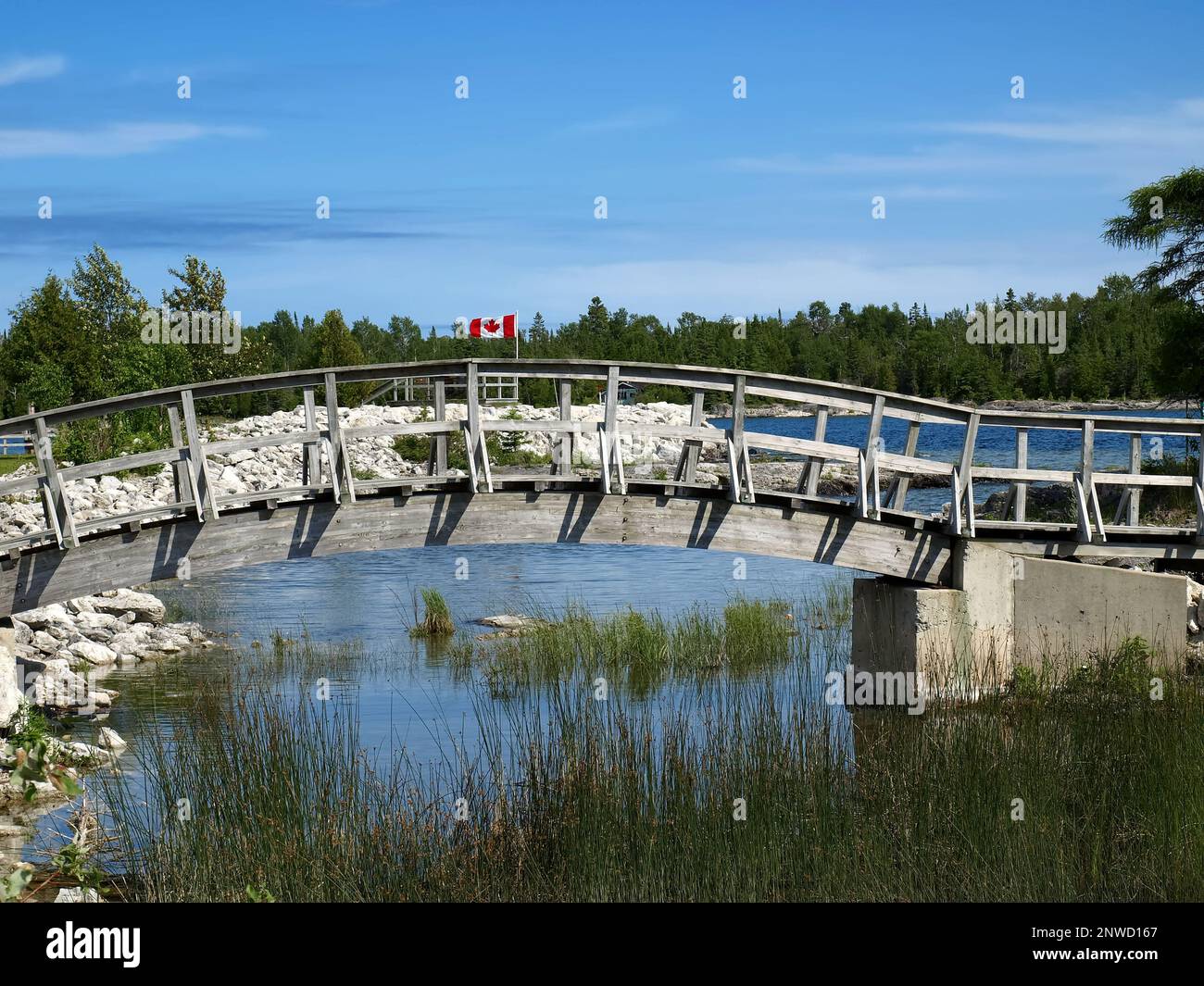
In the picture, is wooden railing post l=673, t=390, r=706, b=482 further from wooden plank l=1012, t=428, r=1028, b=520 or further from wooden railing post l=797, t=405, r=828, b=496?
wooden plank l=1012, t=428, r=1028, b=520

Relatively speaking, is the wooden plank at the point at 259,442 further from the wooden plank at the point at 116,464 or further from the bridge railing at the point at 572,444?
the wooden plank at the point at 116,464

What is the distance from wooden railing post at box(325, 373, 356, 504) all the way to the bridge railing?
0.06 feet

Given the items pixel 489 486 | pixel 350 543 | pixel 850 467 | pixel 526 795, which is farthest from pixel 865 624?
pixel 850 467

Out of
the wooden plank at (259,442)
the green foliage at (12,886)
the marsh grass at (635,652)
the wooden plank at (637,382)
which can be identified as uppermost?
the wooden plank at (637,382)

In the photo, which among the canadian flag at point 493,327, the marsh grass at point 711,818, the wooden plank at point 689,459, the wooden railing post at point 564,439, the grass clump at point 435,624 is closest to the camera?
the marsh grass at point 711,818

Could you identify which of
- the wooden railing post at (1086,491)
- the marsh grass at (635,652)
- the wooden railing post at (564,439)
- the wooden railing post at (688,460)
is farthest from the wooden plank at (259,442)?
the wooden railing post at (1086,491)

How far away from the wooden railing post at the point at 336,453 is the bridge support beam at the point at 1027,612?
18.0 ft

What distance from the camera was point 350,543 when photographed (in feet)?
38.5

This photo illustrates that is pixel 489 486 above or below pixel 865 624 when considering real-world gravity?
above

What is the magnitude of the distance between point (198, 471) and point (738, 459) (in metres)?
4.98

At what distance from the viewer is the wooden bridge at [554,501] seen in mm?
11250

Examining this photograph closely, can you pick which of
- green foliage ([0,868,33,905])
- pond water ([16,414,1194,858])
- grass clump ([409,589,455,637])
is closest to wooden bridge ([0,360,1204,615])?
pond water ([16,414,1194,858])
